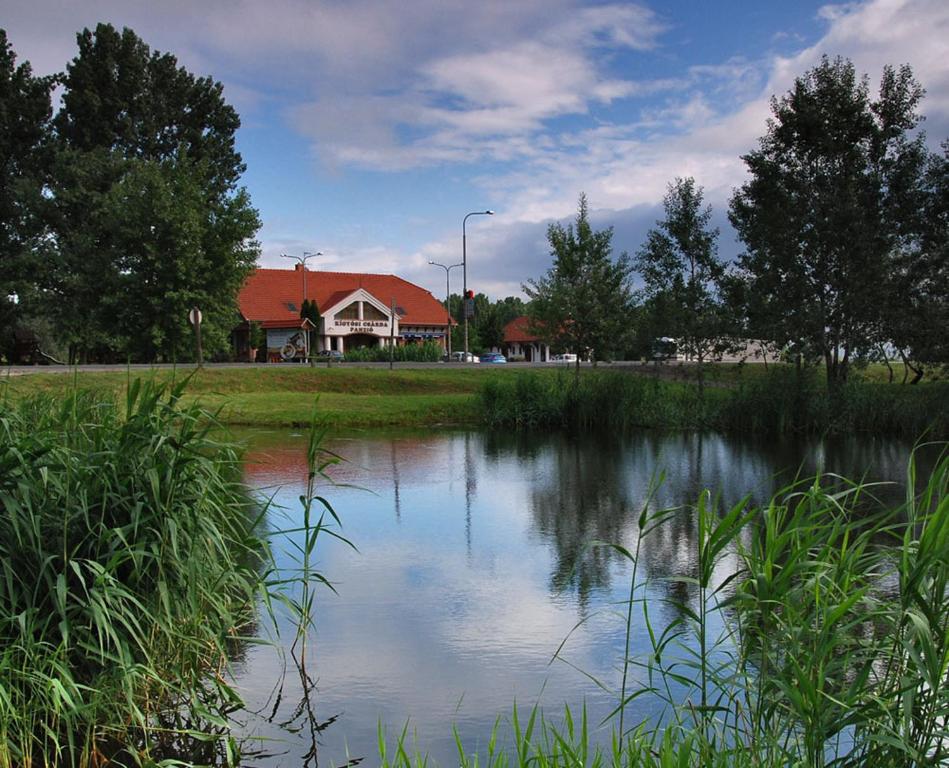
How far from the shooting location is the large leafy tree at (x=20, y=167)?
3669 cm

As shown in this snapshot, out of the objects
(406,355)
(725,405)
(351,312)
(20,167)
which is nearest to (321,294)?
(351,312)

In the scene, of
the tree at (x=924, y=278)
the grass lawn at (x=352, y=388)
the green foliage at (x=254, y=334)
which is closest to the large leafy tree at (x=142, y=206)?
the grass lawn at (x=352, y=388)

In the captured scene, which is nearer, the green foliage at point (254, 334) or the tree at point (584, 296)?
the tree at point (584, 296)

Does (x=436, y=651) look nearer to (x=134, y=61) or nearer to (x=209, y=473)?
(x=209, y=473)

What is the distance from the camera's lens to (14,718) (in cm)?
403

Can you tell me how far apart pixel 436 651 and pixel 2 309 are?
36.9 metres

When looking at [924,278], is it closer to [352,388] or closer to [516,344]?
[352,388]

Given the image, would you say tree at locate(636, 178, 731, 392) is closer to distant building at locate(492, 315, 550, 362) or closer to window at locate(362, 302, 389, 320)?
window at locate(362, 302, 389, 320)

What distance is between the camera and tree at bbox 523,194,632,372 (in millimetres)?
26656

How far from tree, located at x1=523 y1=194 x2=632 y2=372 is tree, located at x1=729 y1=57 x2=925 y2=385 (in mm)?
4489

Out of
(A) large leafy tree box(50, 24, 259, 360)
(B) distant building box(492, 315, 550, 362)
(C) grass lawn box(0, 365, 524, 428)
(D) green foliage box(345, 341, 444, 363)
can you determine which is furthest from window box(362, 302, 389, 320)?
(C) grass lawn box(0, 365, 524, 428)

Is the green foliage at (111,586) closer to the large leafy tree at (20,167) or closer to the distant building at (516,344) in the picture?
the large leafy tree at (20,167)

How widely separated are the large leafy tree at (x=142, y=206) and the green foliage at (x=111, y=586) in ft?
88.6

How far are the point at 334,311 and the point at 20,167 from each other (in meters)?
20.5
